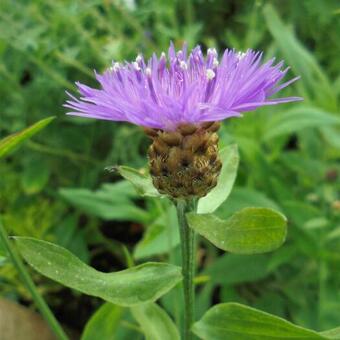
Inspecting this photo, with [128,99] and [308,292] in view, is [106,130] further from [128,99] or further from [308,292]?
[128,99]

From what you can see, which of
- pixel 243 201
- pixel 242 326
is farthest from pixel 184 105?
pixel 243 201

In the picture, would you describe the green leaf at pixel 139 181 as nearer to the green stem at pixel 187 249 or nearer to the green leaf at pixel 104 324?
the green stem at pixel 187 249

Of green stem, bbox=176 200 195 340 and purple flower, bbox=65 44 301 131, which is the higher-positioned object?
purple flower, bbox=65 44 301 131

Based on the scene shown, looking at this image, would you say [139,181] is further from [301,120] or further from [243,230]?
[301,120]

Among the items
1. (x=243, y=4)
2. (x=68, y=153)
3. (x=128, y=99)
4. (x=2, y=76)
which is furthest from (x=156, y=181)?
(x=243, y=4)

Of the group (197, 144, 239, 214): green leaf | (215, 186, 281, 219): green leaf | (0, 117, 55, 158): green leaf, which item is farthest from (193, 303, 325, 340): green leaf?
(215, 186, 281, 219): green leaf

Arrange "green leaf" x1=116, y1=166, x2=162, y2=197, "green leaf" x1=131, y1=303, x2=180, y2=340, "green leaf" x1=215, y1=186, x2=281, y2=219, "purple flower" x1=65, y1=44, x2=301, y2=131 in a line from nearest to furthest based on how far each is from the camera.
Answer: "purple flower" x1=65, y1=44, x2=301, y2=131 < "green leaf" x1=116, y1=166, x2=162, y2=197 < "green leaf" x1=131, y1=303, x2=180, y2=340 < "green leaf" x1=215, y1=186, x2=281, y2=219

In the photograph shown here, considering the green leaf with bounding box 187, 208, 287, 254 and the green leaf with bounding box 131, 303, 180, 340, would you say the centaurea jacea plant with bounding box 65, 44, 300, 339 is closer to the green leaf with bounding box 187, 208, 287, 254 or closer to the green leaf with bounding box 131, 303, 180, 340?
the green leaf with bounding box 187, 208, 287, 254
